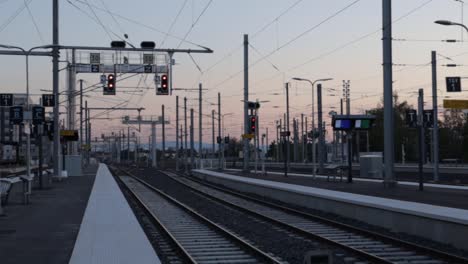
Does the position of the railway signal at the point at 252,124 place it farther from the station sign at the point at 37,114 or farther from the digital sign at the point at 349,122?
the station sign at the point at 37,114

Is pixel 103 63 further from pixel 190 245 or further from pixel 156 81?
pixel 190 245

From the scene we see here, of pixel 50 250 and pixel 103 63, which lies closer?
pixel 50 250

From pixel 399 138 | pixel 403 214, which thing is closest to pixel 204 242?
pixel 403 214

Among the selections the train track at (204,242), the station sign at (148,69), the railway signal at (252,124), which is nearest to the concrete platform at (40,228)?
the train track at (204,242)

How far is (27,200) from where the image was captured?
2545 cm

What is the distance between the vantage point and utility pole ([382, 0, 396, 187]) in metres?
27.3

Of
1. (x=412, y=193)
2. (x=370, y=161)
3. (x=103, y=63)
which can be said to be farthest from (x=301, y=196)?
(x=103, y=63)

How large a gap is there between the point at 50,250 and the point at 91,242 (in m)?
1.01

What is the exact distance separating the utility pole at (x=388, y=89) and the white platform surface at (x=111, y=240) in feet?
35.1

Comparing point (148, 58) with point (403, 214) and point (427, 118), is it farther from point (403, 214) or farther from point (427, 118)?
point (403, 214)

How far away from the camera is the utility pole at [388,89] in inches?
1076

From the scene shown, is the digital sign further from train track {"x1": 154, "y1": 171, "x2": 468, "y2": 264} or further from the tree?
the tree

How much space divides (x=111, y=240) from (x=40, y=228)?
3667 mm

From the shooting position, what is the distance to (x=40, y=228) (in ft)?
56.7
